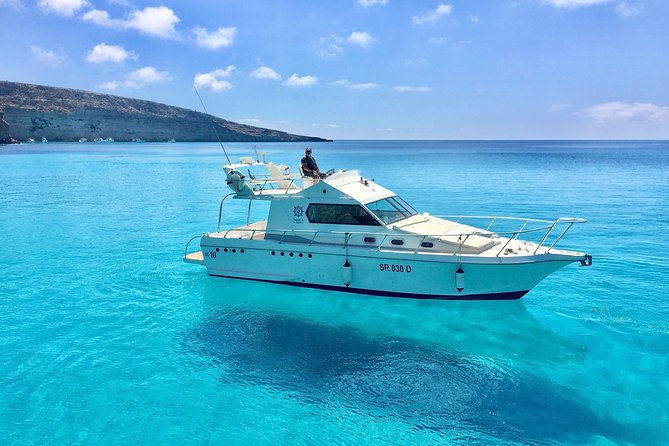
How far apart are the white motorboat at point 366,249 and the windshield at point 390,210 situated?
0.04m

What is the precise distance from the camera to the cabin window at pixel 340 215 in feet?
46.6

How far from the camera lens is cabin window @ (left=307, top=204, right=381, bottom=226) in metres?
14.2

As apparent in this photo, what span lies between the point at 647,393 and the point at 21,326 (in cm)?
1613

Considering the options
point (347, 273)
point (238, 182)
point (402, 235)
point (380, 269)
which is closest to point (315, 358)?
point (347, 273)

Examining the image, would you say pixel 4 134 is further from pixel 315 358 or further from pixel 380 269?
pixel 315 358

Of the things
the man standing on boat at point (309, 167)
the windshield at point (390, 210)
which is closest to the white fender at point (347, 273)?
the windshield at point (390, 210)

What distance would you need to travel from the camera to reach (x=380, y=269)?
13.8 metres

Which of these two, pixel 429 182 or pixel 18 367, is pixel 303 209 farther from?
pixel 429 182

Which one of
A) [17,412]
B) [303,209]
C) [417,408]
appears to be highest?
[303,209]

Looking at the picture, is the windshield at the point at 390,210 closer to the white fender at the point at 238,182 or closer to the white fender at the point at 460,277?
the white fender at the point at 460,277

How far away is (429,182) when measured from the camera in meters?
52.5

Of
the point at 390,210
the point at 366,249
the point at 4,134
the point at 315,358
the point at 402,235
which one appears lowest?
the point at 315,358

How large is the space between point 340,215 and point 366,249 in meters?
1.47

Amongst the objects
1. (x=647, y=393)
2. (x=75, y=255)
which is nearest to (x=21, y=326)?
(x=75, y=255)
